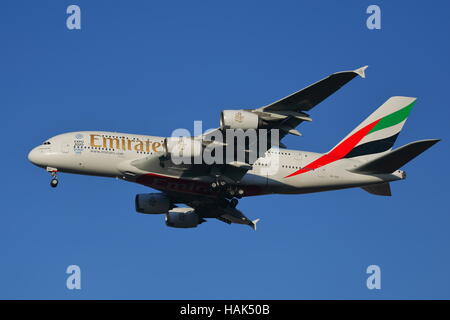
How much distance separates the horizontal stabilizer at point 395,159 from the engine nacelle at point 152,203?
13.6m

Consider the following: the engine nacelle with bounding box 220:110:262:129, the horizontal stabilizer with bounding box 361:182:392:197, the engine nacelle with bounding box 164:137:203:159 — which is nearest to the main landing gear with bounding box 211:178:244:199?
the engine nacelle with bounding box 164:137:203:159

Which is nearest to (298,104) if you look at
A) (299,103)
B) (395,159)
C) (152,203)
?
(299,103)

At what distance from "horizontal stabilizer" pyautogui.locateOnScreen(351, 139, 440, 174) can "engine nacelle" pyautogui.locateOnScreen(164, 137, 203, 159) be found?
36.7ft

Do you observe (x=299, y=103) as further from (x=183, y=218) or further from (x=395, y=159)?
(x=183, y=218)

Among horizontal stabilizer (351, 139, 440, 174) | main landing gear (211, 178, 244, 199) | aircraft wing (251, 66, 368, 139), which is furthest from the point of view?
main landing gear (211, 178, 244, 199)

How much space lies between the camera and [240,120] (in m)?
Answer: 45.2

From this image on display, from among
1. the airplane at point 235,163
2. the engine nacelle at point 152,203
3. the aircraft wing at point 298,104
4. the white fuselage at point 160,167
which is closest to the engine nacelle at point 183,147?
A: the airplane at point 235,163

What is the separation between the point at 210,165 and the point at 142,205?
8.23 m

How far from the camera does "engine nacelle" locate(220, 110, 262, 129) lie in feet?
148

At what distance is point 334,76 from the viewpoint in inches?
1639

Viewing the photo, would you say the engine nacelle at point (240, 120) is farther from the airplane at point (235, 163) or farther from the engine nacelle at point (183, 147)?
the engine nacelle at point (183, 147)

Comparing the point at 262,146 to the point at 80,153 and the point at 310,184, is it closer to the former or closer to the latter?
the point at 310,184

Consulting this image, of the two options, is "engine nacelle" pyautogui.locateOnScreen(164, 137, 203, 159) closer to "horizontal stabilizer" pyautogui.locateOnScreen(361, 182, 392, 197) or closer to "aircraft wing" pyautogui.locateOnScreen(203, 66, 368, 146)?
"aircraft wing" pyautogui.locateOnScreen(203, 66, 368, 146)

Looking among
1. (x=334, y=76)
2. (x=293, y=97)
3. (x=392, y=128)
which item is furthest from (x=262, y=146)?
(x=392, y=128)
